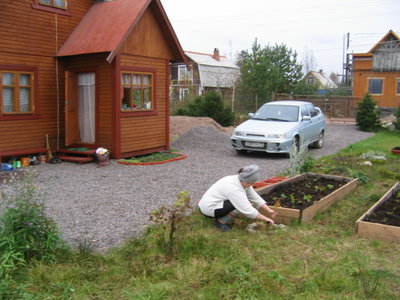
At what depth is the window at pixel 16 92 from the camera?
11.7 metres

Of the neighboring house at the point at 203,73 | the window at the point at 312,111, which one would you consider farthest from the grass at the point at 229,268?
the neighboring house at the point at 203,73

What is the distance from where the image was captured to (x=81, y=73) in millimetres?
13172

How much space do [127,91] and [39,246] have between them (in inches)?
343

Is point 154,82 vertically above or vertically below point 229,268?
above

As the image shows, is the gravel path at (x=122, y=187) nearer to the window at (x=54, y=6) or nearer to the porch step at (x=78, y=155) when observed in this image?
the porch step at (x=78, y=155)

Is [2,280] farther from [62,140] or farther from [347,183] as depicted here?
[62,140]

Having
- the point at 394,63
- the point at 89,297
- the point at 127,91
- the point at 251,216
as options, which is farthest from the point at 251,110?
the point at 89,297

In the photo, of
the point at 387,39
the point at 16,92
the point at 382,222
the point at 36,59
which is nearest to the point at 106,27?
the point at 36,59

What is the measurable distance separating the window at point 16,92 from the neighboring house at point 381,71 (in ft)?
91.6

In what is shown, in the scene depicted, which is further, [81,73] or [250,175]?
[81,73]

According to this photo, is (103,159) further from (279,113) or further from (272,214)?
(272,214)

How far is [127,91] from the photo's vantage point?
13.1 metres

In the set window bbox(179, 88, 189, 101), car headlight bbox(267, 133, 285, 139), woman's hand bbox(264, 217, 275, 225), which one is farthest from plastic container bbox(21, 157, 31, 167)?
window bbox(179, 88, 189, 101)

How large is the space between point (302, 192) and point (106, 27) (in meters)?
7.98
